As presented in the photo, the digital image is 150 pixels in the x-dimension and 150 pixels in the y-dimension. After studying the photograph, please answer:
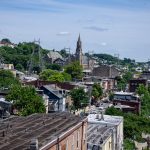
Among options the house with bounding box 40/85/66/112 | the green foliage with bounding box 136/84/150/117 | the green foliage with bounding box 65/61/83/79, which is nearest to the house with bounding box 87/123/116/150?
the house with bounding box 40/85/66/112

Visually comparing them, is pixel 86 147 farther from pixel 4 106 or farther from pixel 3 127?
pixel 4 106

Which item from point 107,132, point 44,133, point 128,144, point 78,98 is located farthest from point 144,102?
point 44,133

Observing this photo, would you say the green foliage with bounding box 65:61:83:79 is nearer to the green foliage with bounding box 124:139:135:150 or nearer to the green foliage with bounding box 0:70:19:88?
the green foliage with bounding box 0:70:19:88

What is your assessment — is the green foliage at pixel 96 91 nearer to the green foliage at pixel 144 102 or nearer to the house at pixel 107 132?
the green foliage at pixel 144 102

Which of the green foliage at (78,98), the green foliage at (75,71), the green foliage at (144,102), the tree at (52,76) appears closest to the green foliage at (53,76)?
the tree at (52,76)

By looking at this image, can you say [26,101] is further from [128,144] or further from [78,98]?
[78,98]
